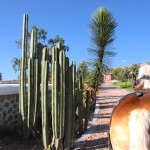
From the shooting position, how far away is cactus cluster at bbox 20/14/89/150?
24.4 ft

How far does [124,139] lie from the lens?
401cm

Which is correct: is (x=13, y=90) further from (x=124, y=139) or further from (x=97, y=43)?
(x=97, y=43)

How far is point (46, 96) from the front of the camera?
24.8 feet

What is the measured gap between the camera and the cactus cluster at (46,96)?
7.43 meters

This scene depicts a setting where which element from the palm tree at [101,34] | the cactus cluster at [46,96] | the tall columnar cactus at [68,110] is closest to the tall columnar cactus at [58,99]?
the cactus cluster at [46,96]

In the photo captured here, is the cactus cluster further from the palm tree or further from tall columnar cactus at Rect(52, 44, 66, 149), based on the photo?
the palm tree

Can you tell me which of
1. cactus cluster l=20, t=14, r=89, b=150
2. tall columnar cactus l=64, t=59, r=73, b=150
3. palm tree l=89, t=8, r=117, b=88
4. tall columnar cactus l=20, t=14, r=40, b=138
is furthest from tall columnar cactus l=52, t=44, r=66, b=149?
palm tree l=89, t=8, r=117, b=88

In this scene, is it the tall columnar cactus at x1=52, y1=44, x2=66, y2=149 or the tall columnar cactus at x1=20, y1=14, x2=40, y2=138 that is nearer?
the tall columnar cactus at x1=52, y1=44, x2=66, y2=149

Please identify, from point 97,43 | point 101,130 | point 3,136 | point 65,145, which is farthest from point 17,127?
point 97,43

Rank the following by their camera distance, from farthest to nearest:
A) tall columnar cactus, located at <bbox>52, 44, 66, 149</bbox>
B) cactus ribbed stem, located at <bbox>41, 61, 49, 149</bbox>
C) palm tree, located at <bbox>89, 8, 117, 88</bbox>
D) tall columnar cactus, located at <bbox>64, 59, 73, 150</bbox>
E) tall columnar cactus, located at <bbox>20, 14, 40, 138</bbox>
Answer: palm tree, located at <bbox>89, 8, 117, 88</bbox> < tall columnar cactus, located at <bbox>20, 14, 40, 138</bbox> < tall columnar cactus, located at <bbox>64, 59, 73, 150</bbox> < cactus ribbed stem, located at <bbox>41, 61, 49, 149</bbox> < tall columnar cactus, located at <bbox>52, 44, 66, 149</bbox>

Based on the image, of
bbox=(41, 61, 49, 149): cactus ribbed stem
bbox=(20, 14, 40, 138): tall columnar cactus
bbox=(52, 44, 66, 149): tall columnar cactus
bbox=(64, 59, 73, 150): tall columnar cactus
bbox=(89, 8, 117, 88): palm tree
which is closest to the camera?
bbox=(52, 44, 66, 149): tall columnar cactus

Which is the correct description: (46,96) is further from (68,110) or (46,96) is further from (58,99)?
(68,110)

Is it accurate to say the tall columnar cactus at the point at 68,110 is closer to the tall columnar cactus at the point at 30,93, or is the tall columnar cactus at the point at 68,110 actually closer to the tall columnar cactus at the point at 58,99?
the tall columnar cactus at the point at 58,99

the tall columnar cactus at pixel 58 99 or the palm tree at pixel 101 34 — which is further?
the palm tree at pixel 101 34
